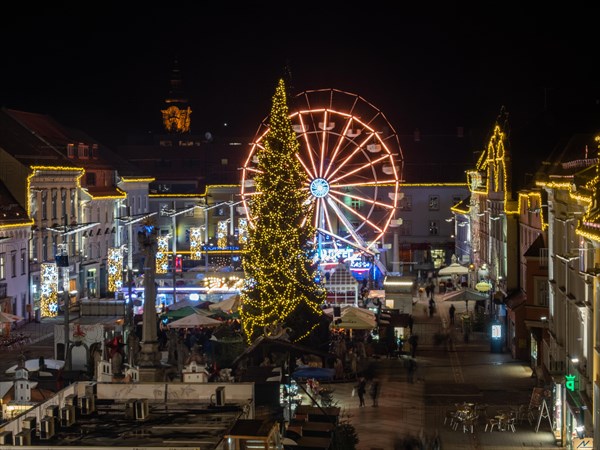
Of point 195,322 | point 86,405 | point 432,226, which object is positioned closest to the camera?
point 86,405

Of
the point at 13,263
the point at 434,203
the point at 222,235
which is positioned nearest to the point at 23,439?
the point at 13,263

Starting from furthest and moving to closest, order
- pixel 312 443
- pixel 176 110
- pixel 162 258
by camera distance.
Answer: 1. pixel 176 110
2. pixel 162 258
3. pixel 312 443

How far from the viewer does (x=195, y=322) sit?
190ft

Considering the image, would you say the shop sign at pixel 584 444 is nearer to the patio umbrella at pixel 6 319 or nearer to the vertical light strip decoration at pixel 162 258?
the patio umbrella at pixel 6 319

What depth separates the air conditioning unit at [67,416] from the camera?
25219 millimetres

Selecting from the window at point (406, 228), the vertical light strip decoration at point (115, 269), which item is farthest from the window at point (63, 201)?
the window at point (406, 228)

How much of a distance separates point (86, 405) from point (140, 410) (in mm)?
1389

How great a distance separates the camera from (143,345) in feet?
124

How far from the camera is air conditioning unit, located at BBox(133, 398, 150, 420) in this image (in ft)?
84.5

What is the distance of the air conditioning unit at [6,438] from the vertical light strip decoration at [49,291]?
49081 millimetres

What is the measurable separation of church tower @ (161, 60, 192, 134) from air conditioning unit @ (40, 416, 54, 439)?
11408 centimetres

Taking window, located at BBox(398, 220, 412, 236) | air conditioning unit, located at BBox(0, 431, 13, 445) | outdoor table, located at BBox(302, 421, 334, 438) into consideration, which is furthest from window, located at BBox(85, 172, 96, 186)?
air conditioning unit, located at BBox(0, 431, 13, 445)

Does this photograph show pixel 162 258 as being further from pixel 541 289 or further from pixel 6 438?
pixel 6 438

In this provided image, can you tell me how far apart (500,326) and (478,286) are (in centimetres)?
1129
